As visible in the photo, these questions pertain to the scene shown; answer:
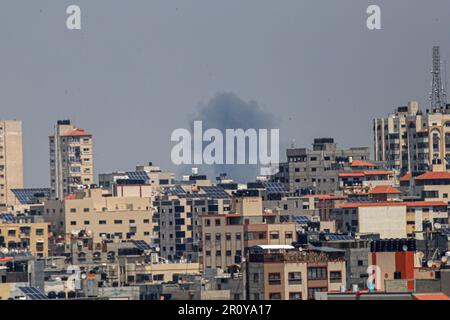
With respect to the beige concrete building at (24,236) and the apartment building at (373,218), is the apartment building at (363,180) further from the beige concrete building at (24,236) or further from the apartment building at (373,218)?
the beige concrete building at (24,236)

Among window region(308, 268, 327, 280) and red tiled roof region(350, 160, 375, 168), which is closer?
window region(308, 268, 327, 280)

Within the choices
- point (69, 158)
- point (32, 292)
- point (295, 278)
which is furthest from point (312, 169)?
point (295, 278)

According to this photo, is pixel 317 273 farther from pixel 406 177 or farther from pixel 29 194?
pixel 29 194

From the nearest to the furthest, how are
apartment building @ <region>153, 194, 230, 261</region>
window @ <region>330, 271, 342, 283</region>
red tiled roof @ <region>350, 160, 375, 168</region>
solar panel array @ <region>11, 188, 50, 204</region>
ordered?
1. window @ <region>330, 271, 342, 283</region>
2. apartment building @ <region>153, 194, 230, 261</region>
3. solar panel array @ <region>11, 188, 50, 204</region>
4. red tiled roof @ <region>350, 160, 375, 168</region>

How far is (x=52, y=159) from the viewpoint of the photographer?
90125 millimetres

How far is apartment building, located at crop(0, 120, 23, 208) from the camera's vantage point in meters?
84.4

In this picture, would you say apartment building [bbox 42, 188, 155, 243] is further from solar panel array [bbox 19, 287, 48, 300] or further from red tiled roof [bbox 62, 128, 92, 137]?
solar panel array [bbox 19, 287, 48, 300]

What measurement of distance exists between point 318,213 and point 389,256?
113 ft

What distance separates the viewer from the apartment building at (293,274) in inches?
1163

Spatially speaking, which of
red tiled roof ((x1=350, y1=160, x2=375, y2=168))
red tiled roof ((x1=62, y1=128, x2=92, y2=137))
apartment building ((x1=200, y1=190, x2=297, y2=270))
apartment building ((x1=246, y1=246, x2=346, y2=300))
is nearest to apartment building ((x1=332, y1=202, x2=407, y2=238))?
apartment building ((x1=200, y1=190, x2=297, y2=270))

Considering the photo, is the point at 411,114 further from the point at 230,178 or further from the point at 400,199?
the point at 400,199

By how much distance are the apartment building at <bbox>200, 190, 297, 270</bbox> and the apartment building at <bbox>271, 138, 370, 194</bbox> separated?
2140 cm

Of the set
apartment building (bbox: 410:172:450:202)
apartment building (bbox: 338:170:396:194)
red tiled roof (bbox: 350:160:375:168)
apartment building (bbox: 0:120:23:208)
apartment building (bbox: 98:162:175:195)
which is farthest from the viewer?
apartment building (bbox: 0:120:23:208)
